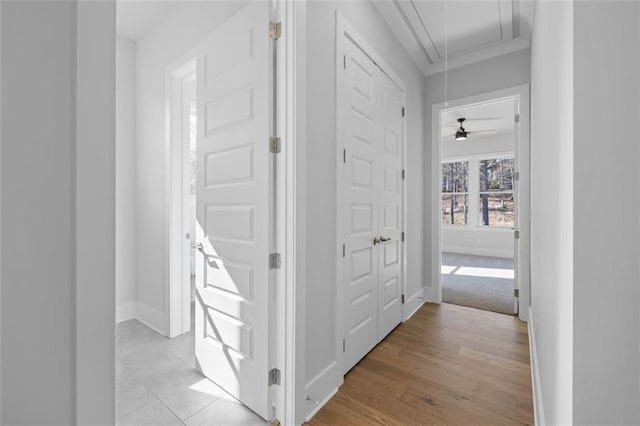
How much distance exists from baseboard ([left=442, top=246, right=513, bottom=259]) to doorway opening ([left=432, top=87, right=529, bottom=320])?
20 millimetres

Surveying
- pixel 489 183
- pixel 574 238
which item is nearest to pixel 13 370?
pixel 574 238

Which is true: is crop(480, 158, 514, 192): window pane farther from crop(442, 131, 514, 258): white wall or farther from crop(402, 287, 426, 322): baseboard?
crop(402, 287, 426, 322): baseboard

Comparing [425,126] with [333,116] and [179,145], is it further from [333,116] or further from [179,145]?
[179,145]

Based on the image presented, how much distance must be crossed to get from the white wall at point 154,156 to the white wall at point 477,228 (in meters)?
6.39

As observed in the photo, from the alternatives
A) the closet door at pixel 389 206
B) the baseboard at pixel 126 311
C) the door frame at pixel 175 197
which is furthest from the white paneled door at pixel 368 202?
the baseboard at pixel 126 311

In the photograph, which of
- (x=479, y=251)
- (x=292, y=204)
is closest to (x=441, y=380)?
(x=292, y=204)

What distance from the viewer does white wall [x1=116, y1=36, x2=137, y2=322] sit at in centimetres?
284

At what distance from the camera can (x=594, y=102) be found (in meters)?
0.59

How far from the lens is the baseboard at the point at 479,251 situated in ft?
21.8

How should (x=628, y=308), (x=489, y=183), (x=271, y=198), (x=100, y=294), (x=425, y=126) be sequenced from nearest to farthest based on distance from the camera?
1. (x=628, y=308)
2. (x=100, y=294)
3. (x=271, y=198)
4. (x=425, y=126)
5. (x=489, y=183)

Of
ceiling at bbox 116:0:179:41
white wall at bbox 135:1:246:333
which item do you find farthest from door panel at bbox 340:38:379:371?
ceiling at bbox 116:0:179:41

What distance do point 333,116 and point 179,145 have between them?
1533mm

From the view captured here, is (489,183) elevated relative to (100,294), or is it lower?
elevated

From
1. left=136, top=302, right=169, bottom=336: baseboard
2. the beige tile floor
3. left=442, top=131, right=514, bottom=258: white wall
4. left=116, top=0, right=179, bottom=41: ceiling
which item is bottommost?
the beige tile floor
